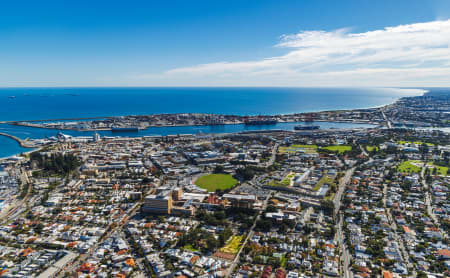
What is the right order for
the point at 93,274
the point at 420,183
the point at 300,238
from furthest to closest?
the point at 420,183 → the point at 300,238 → the point at 93,274

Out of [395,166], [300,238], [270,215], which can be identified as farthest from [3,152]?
[395,166]

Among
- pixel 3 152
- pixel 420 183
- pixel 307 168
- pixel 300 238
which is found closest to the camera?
pixel 300 238

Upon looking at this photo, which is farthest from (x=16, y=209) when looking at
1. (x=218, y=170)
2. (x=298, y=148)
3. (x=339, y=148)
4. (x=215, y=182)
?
(x=339, y=148)

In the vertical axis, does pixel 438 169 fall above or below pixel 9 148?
above

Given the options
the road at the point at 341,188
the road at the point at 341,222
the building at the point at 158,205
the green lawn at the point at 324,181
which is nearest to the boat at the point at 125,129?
the building at the point at 158,205

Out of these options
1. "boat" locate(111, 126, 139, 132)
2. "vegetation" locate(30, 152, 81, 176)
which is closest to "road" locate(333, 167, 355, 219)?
"vegetation" locate(30, 152, 81, 176)

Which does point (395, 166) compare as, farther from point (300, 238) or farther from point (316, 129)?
point (316, 129)

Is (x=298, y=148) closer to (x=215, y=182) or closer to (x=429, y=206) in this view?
(x=215, y=182)

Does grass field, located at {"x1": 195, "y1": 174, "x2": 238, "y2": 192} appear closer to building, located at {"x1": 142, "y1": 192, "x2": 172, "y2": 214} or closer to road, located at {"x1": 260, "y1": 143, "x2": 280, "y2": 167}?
building, located at {"x1": 142, "y1": 192, "x2": 172, "y2": 214}
